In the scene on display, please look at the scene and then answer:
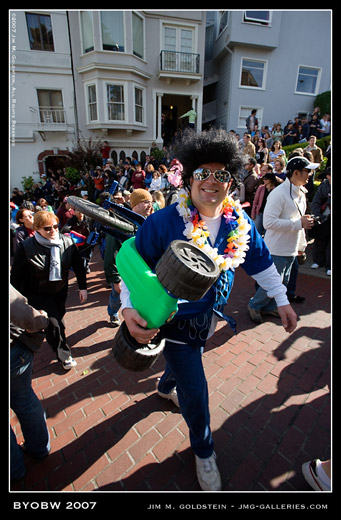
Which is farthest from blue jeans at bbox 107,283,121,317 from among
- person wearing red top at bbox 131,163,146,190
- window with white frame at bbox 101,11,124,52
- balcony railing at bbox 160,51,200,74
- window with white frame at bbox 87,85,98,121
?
balcony railing at bbox 160,51,200,74

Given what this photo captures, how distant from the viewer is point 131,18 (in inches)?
566

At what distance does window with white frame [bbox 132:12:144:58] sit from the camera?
15.0 metres

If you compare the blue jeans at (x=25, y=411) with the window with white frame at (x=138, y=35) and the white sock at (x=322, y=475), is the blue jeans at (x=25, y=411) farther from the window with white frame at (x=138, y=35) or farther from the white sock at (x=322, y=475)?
the window with white frame at (x=138, y=35)

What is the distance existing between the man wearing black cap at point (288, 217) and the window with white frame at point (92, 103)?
16418 millimetres

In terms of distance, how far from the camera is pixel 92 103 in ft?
52.3

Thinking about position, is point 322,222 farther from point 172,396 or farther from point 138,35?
point 138,35

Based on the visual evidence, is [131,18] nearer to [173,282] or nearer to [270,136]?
[270,136]

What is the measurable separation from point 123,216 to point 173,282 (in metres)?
1.36

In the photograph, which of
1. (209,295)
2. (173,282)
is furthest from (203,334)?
(173,282)

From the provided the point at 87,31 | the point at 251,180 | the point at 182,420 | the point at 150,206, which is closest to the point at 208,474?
the point at 182,420

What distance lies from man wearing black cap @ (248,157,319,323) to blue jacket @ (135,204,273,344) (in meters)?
1.87

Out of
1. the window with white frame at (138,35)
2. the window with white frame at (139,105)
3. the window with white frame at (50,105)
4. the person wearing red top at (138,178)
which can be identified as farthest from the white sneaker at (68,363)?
the window with white frame at (138,35)

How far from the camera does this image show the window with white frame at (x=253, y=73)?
54.4 feet

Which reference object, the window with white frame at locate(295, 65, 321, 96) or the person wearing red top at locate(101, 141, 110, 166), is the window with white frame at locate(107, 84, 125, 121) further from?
the window with white frame at locate(295, 65, 321, 96)
